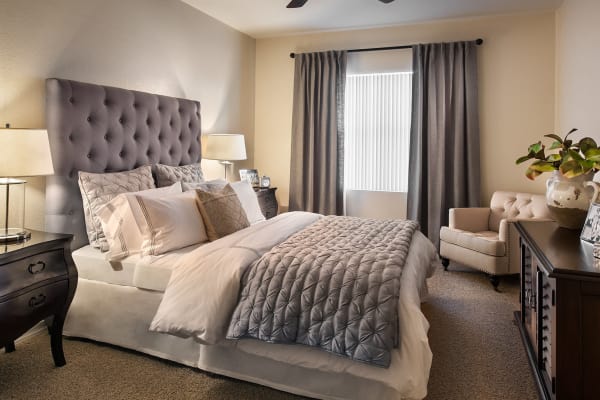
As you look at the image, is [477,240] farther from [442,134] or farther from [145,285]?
[145,285]

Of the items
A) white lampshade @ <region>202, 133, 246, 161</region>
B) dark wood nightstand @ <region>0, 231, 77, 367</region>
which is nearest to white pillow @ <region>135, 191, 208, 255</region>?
dark wood nightstand @ <region>0, 231, 77, 367</region>

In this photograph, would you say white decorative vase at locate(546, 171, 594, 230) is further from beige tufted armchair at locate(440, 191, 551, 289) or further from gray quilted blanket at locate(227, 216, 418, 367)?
beige tufted armchair at locate(440, 191, 551, 289)

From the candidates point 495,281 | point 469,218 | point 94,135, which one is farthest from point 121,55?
point 495,281

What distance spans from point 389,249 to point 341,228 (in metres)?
0.63

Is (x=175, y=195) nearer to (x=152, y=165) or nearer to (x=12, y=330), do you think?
(x=152, y=165)

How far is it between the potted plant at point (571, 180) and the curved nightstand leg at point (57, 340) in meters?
2.78

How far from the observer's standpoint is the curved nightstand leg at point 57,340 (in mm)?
2291

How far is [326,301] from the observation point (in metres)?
1.93

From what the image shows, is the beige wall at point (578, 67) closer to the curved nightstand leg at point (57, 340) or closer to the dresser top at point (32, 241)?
the dresser top at point (32, 241)

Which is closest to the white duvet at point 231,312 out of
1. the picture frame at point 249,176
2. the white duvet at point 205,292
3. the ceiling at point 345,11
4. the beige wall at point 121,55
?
the white duvet at point 205,292

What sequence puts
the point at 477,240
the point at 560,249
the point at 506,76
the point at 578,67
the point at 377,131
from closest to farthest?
the point at 560,249
the point at 578,67
the point at 477,240
the point at 506,76
the point at 377,131

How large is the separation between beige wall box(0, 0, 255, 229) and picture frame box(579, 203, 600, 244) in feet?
10.3

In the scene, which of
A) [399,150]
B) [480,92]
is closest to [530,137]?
[480,92]

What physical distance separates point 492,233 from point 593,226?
2342 mm
